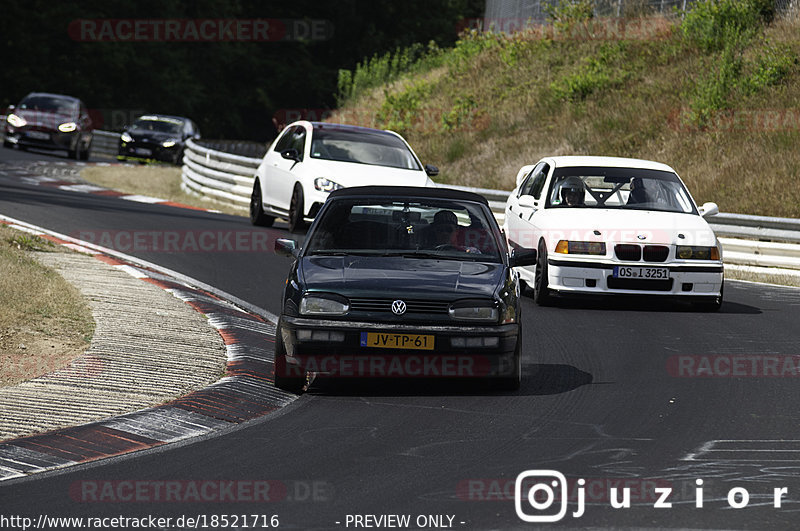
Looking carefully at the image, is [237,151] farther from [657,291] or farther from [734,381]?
[734,381]

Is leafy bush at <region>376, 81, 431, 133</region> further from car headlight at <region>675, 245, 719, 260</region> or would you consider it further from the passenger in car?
the passenger in car

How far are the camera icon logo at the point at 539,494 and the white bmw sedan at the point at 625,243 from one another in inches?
283

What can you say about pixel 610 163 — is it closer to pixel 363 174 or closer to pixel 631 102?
pixel 363 174

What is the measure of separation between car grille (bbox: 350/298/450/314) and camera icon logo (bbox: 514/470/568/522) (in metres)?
2.23

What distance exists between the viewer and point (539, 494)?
6473 mm

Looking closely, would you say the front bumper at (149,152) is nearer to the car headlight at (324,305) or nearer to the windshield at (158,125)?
the windshield at (158,125)

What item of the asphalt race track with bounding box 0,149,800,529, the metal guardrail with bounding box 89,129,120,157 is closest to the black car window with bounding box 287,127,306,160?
the asphalt race track with bounding box 0,149,800,529

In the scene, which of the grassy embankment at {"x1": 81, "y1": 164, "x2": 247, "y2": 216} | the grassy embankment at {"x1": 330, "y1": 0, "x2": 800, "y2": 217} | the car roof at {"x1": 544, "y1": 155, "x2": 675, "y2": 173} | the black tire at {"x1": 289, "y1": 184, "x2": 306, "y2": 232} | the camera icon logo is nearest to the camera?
the camera icon logo

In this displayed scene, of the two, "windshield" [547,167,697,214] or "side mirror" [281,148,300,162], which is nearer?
"windshield" [547,167,697,214]

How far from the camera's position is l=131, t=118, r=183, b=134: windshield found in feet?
135

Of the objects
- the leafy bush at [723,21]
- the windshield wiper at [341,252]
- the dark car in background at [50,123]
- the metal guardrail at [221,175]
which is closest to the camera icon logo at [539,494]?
the windshield wiper at [341,252]

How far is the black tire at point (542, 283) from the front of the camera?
560 inches

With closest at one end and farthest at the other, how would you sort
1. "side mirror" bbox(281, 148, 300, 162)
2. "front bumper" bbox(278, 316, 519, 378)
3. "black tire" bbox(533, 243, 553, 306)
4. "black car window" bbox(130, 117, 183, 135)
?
"front bumper" bbox(278, 316, 519, 378)
"black tire" bbox(533, 243, 553, 306)
"side mirror" bbox(281, 148, 300, 162)
"black car window" bbox(130, 117, 183, 135)

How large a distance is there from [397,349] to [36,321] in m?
3.44
